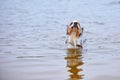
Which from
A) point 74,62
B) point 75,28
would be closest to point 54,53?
point 74,62

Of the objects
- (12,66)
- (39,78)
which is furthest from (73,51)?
(39,78)

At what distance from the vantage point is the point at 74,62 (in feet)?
22.4

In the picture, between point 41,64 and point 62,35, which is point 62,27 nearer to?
point 62,35

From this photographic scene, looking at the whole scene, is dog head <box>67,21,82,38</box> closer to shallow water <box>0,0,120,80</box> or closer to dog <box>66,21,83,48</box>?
dog <box>66,21,83,48</box>

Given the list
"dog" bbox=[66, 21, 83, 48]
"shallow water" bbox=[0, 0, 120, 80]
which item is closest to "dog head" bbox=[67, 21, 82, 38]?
"dog" bbox=[66, 21, 83, 48]

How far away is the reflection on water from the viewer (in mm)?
5660

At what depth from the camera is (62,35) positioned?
10633 millimetres

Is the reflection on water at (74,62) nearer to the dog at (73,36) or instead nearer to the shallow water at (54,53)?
the shallow water at (54,53)

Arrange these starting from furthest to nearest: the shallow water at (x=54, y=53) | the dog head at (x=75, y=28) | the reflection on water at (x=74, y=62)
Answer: the dog head at (x=75, y=28) → the shallow water at (x=54, y=53) → the reflection on water at (x=74, y=62)

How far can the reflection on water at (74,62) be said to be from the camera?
18.6 feet

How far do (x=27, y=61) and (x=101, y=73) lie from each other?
175 centimetres

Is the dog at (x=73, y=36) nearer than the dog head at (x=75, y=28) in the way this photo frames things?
No

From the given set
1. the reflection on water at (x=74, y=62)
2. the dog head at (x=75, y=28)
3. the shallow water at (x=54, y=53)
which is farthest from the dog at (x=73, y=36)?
the reflection on water at (x=74, y=62)

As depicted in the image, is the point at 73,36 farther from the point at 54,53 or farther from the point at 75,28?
the point at 54,53
